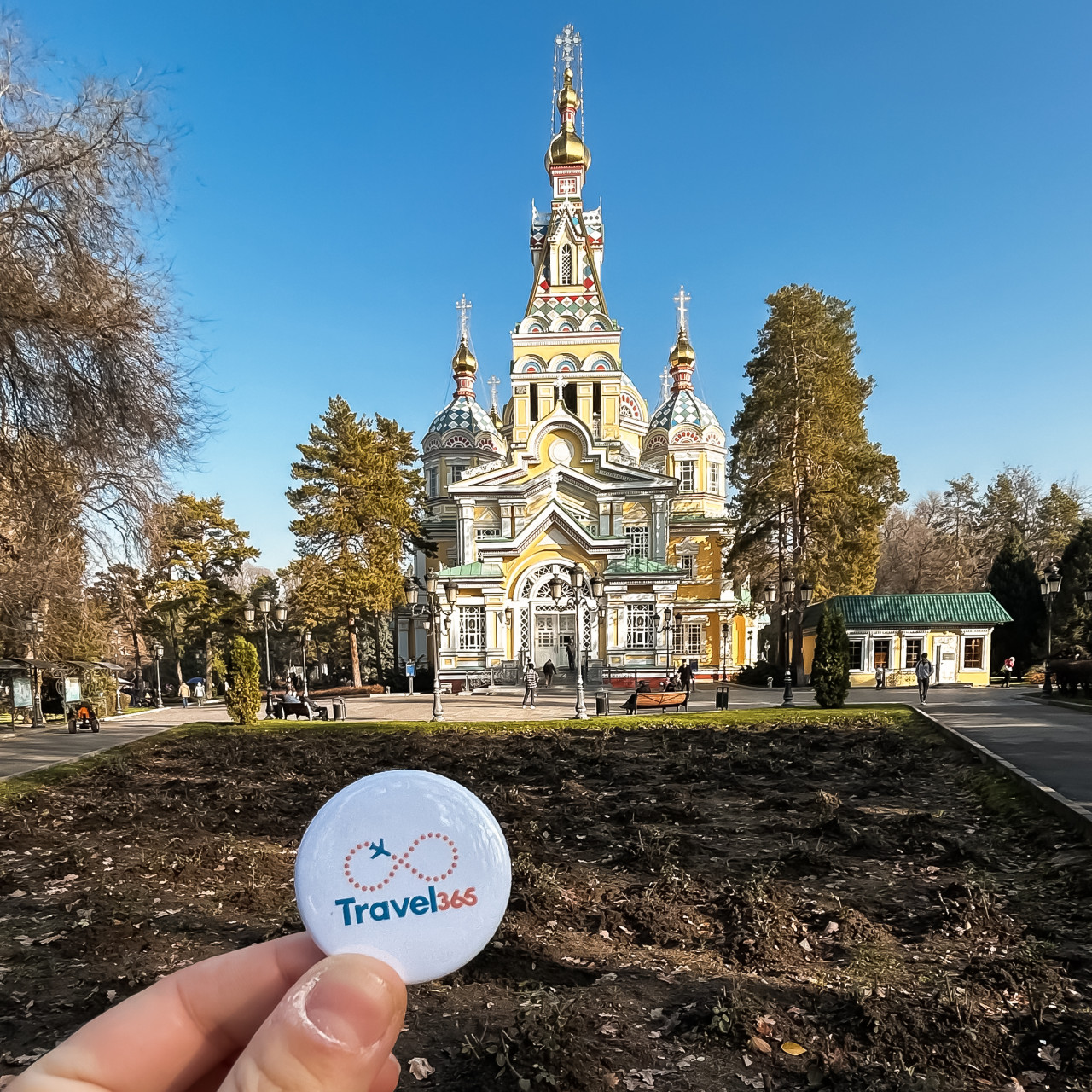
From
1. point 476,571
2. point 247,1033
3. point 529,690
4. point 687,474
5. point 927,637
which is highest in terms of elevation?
point 687,474

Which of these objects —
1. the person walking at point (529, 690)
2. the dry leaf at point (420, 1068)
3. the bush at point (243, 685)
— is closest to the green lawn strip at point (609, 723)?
the bush at point (243, 685)

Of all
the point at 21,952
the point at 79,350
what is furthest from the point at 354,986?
the point at 79,350

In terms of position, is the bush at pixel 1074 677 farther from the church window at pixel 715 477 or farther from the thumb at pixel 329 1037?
the thumb at pixel 329 1037

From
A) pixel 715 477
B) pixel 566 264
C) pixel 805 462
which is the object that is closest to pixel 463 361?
pixel 566 264

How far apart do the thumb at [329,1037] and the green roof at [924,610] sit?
3298 cm

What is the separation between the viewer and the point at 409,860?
1601mm

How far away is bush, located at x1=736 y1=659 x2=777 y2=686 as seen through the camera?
3488 centimetres

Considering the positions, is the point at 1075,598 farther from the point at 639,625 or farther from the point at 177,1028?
the point at 177,1028

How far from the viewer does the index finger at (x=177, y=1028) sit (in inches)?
44.2

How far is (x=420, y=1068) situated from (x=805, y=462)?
32.1 m

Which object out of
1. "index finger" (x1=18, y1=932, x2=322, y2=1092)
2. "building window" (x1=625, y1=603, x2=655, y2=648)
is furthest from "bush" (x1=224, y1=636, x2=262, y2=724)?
"index finger" (x1=18, y1=932, x2=322, y2=1092)

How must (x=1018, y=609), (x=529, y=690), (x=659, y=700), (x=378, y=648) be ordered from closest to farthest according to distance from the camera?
(x=659, y=700)
(x=529, y=690)
(x=1018, y=609)
(x=378, y=648)

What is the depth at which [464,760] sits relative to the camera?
12820 millimetres

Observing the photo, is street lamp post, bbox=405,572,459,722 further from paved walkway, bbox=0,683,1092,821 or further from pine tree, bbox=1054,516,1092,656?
pine tree, bbox=1054,516,1092,656
